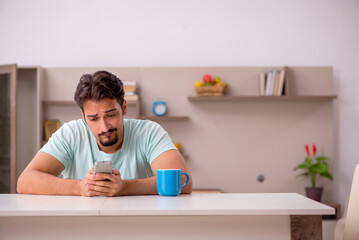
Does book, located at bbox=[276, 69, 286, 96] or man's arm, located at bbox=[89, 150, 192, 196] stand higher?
book, located at bbox=[276, 69, 286, 96]

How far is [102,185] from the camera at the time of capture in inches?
66.6

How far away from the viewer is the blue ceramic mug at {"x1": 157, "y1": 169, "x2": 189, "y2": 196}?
1710mm

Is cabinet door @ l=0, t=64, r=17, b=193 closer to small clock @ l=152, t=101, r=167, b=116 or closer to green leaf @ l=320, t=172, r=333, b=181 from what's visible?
small clock @ l=152, t=101, r=167, b=116

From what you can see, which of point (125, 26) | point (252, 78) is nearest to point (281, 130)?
point (252, 78)

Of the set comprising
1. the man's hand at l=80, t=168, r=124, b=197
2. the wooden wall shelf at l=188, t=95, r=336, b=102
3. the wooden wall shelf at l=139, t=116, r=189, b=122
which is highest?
Result: the wooden wall shelf at l=188, t=95, r=336, b=102

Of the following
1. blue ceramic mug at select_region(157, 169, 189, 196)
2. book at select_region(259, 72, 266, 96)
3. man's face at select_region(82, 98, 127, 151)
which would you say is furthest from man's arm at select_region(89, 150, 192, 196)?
book at select_region(259, 72, 266, 96)

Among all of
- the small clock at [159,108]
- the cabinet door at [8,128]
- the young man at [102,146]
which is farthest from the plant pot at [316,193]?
the cabinet door at [8,128]

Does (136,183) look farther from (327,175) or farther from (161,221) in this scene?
(327,175)

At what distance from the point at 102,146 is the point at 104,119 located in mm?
135

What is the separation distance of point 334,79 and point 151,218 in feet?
12.4

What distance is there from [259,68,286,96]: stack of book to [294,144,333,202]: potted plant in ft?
2.03

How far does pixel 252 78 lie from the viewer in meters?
4.50

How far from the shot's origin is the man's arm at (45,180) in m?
1.78

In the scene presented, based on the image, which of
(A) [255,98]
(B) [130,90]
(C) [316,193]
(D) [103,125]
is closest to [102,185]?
(D) [103,125]
